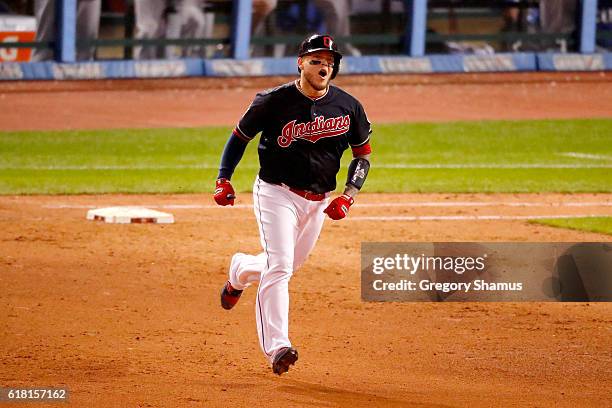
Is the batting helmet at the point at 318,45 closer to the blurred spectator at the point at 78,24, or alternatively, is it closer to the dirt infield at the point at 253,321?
the dirt infield at the point at 253,321

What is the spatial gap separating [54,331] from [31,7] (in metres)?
17.4

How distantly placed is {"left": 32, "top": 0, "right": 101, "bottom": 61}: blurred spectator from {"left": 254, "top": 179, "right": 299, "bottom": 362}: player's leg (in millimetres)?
17866

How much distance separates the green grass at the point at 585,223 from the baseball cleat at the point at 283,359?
17.7 feet

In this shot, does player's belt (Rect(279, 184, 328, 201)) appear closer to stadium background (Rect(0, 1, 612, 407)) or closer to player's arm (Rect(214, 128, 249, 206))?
player's arm (Rect(214, 128, 249, 206))

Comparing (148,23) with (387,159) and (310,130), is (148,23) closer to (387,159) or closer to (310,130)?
(387,159)

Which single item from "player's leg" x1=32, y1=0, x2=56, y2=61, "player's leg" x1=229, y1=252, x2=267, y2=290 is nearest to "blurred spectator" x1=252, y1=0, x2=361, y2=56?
"player's leg" x1=32, y1=0, x2=56, y2=61

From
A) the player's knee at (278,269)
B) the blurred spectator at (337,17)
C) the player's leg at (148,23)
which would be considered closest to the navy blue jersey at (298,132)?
the player's knee at (278,269)

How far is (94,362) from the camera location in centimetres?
614

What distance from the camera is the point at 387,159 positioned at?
15.4m

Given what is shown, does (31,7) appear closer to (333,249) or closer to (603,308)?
(333,249)

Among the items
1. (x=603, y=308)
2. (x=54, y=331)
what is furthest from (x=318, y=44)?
(x=603, y=308)

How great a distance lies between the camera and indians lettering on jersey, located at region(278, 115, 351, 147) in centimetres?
588

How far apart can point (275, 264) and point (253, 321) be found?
5.12 ft

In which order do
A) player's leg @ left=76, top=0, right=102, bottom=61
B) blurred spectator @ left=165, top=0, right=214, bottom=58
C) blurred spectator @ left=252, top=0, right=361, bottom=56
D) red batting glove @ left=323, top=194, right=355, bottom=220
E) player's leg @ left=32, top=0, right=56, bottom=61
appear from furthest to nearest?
blurred spectator @ left=252, top=0, right=361, bottom=56
blurred spectator @ left=165, top=0, right=214, bottom=58
player's leg @ left=76, top=0, right=102, bottom=61
player's leg @ left=32, top=0, right=56, bottom=61
red batting glove @ left=323, top=194, right=355, bottom=220
